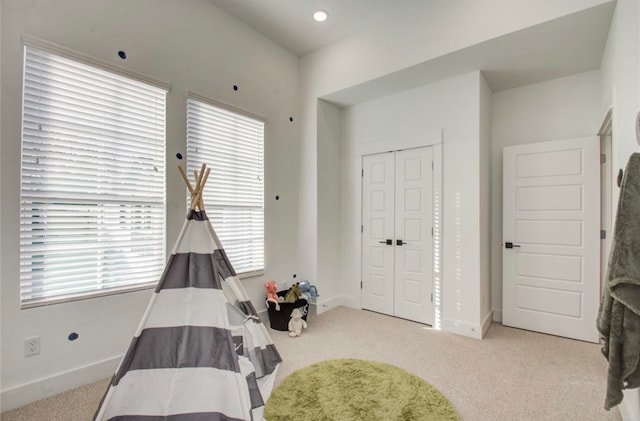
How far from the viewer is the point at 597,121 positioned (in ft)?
9.80

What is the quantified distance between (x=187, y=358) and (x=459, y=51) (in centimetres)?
317

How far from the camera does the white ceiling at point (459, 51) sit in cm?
240

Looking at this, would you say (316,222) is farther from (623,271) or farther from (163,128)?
(623,271)

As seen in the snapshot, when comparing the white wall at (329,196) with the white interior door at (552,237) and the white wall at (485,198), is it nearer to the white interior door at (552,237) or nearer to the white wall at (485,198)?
the white wall at (485,198)

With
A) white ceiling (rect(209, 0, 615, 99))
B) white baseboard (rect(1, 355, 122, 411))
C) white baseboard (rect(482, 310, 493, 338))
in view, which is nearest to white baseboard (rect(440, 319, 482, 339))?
white baseboard (rect(482, 310, 493, 338))

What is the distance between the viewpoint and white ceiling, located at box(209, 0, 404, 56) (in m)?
2.89

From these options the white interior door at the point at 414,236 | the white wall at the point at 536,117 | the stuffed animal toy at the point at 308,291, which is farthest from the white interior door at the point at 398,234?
the white wall at the point at 536,117

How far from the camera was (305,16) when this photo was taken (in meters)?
3.08

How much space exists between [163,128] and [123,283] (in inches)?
50.8

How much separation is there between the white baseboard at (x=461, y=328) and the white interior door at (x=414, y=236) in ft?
0.58

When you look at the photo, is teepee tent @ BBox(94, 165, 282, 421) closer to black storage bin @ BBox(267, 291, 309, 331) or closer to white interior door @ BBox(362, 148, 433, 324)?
black storage bin @ BBox(267, 291, 309, 331)

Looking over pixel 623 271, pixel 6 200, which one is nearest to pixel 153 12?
pixel 6 200

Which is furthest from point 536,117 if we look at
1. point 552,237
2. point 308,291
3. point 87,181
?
point 87,181

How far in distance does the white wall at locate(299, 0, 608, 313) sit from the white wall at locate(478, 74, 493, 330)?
22 cm
